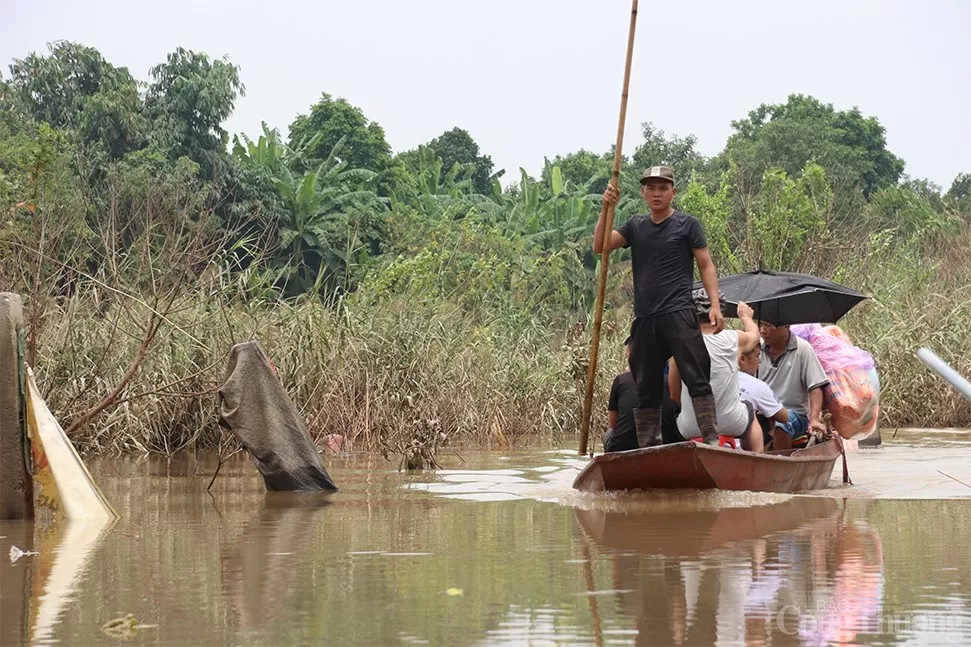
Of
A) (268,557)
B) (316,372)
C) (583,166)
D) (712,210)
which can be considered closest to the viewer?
(268,557)

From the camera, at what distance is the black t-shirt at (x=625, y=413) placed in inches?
387

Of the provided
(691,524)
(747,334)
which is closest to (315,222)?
(747,334)

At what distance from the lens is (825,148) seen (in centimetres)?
4712

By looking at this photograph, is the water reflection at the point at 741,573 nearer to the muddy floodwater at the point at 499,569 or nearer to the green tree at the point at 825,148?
the muddy floodwater at the point at 499,569

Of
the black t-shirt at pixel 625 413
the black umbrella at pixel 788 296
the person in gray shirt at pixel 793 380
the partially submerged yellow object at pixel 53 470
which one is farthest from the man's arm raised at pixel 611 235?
the partially submerged yellow object at pixel 53 470

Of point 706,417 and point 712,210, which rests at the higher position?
point 712,210

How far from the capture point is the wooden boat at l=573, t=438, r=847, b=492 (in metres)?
8.78

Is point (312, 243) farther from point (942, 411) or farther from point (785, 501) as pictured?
point (785, 501)

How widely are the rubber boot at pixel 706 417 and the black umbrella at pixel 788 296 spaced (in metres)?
2.09

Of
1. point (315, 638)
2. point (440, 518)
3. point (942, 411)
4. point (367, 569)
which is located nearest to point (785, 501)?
point (440, 518)

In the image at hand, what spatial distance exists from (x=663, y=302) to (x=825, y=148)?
39511 millimetres

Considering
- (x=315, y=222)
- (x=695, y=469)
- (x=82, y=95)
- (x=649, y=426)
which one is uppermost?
(x=82, y=95)

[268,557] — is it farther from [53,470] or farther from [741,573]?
[741,573]

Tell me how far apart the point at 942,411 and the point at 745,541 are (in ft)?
38.0
